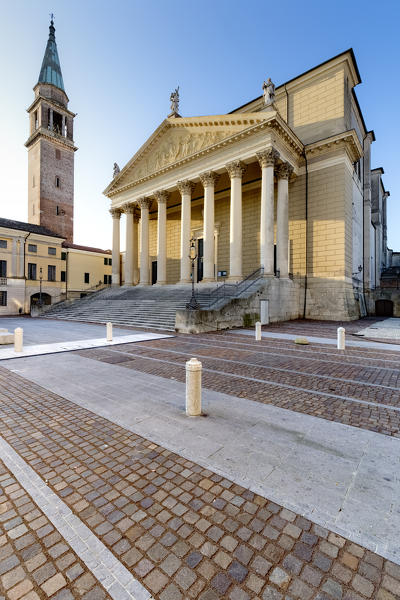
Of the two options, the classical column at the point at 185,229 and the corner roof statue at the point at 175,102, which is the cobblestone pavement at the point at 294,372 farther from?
the corner roof statue at the point at 175,102

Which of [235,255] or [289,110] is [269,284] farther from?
[289,110]

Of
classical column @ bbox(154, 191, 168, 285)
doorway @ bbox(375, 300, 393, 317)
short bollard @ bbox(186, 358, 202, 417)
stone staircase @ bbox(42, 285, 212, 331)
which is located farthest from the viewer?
doorway @ bbox(375, 300, 393, 317)

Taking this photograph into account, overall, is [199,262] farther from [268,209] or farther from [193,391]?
[193,391]

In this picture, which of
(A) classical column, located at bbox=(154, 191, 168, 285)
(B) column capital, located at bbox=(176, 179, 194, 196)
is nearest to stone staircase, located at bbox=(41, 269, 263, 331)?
(A) classical column, located at bbox=(154, 191, 168, 285)

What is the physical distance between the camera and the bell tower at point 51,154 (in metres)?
47.6

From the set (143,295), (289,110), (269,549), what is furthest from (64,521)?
(289,110)

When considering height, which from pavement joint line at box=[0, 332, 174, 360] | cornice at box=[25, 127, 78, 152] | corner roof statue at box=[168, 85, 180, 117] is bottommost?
pavement joint line at box=[0, 332, 174, 360]

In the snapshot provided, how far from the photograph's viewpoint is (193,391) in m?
4.81

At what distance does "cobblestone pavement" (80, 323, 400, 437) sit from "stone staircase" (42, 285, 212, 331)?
21.0 ft

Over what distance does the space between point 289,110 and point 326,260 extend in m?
15.1

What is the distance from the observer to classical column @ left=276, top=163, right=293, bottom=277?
23000 mm

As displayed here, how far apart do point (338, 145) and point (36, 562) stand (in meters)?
28.4

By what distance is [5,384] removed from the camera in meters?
6.43

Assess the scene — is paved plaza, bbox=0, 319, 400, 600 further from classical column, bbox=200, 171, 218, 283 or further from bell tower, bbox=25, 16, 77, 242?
bell tower, bbox=25, 16, 77, 242
